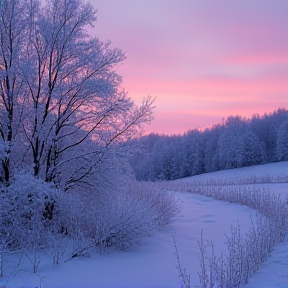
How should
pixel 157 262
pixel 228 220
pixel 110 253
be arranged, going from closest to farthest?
pixel 157 262 → pixel 110 253 → pixel 228 220

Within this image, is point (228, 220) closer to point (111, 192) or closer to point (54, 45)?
point (111, 192)

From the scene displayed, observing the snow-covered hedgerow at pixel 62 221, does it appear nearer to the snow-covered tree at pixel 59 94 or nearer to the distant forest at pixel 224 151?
the snow-covered tree at pixel 59 94

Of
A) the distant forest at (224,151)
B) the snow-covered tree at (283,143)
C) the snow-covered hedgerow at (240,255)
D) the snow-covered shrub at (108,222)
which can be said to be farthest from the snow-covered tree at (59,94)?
the snow-covered tree at (283,143)

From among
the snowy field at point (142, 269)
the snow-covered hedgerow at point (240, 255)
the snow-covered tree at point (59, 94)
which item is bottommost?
the snowy field at point (142, 269)

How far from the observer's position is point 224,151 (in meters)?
66.6

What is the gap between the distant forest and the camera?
62.9 meters

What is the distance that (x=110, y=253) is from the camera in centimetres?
916

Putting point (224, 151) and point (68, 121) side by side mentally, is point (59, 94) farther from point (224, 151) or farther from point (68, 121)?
point (224, 151)

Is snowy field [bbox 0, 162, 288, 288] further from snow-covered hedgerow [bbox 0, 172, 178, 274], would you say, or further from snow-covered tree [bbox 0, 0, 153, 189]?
snow-covered tree [bbox 0, 0, 153, 189]

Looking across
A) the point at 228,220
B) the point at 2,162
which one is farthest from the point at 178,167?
the point at 2,162

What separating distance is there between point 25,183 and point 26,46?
13.5 feet

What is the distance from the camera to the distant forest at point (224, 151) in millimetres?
62906

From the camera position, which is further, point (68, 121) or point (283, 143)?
point (283, 143)

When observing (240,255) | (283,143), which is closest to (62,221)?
(240,255)
